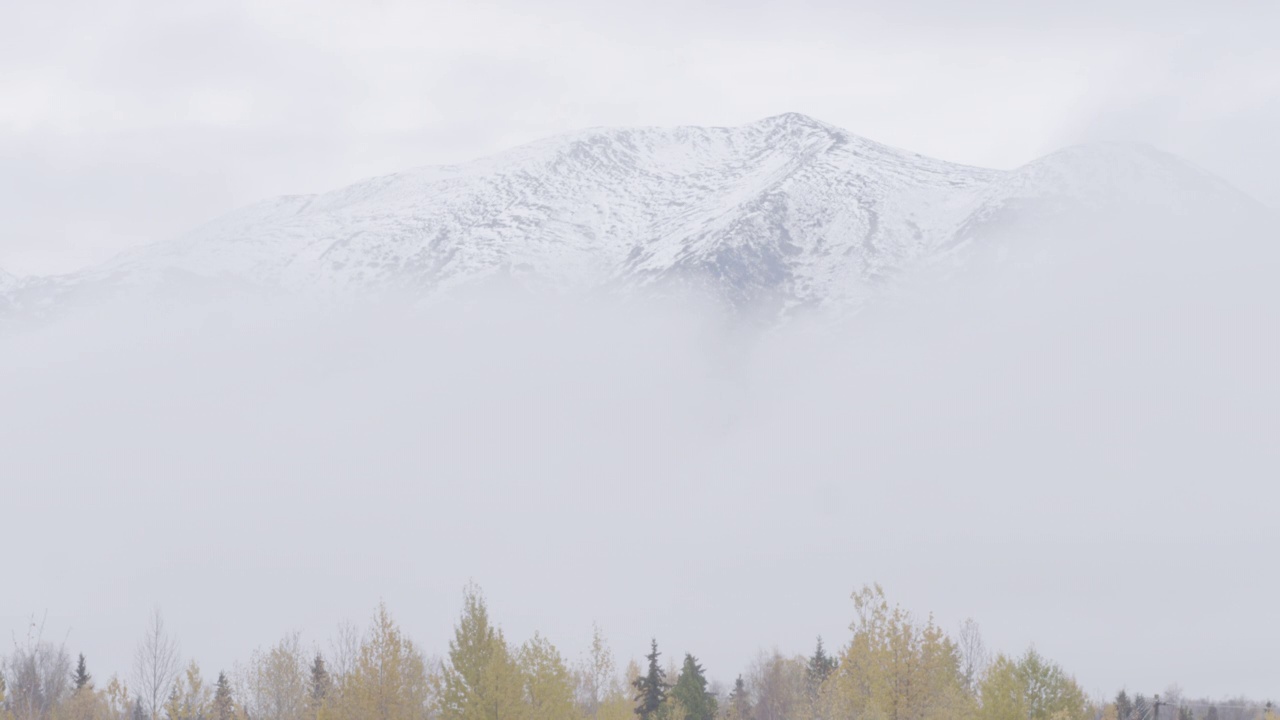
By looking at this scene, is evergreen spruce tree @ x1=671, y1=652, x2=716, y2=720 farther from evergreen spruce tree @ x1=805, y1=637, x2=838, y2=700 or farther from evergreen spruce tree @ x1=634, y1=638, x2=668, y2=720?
evergreen spruce tree @ x1=805, y1=637, x2=838, y2=700

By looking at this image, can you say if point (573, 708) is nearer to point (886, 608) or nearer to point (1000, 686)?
point (886, 608)

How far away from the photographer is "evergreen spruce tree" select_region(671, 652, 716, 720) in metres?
94.6

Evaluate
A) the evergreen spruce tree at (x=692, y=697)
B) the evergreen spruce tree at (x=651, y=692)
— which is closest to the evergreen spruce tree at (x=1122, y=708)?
the evergreen spruce tree at (x=692, y=697)

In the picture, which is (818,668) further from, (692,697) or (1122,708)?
(1122,708)

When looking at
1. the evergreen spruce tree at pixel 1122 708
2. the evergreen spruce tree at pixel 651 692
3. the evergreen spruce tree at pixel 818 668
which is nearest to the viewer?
the evergreen spruce tree at pixel 651 692

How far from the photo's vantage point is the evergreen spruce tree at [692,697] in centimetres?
9456

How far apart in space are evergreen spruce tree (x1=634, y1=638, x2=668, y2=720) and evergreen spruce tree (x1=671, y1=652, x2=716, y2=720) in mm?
1120

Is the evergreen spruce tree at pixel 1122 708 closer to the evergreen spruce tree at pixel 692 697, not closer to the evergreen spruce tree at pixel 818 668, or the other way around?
the evergreen spruce tree at pixel 818 668

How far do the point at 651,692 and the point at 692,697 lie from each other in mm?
3461

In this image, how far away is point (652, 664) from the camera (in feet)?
317

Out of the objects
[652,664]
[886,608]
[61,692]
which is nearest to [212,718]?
[61,692]

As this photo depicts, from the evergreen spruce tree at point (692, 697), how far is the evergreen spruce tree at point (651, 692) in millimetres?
1120

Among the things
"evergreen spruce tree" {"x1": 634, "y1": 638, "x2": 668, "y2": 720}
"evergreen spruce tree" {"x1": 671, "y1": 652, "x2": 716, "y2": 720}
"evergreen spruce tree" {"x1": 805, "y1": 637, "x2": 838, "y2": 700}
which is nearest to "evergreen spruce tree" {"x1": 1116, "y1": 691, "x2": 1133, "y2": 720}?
"evergreen spruce tree" {"x1": 805, "y1": 637, "x2": 838, "y2": 700}

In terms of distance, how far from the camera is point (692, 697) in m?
95.9
